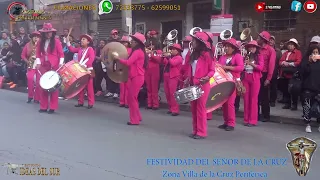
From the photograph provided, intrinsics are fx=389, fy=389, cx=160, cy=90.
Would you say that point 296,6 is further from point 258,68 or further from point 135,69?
point 135,69

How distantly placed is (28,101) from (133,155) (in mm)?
6110

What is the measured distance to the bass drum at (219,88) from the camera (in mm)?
6770

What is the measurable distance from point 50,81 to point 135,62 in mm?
2103

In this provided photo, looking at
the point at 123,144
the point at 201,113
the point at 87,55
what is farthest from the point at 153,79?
the point at 123,144

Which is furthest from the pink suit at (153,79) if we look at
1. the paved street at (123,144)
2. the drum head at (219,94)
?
the drum head at (219,94)

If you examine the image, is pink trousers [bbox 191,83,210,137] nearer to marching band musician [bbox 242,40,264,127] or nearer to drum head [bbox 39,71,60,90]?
marching band musician [bbox 242,40,264,127]

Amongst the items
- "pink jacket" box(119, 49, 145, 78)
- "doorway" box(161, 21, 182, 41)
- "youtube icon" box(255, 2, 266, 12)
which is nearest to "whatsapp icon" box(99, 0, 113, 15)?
"doorway" box(161, 21, 182, 41)

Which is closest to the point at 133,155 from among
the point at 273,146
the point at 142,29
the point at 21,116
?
the point at 273,146

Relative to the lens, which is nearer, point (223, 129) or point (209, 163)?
point (209, 163)

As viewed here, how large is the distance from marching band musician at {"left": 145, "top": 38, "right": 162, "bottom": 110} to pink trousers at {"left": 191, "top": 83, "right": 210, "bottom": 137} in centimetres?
309

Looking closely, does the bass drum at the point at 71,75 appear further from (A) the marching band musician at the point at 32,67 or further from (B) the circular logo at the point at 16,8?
(B) the circular logo at the point at 16,8

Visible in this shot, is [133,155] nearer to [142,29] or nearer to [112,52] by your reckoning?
[112,52]

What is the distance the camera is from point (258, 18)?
12594 millimetres

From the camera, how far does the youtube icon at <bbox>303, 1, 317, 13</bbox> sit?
1124 centimetres
